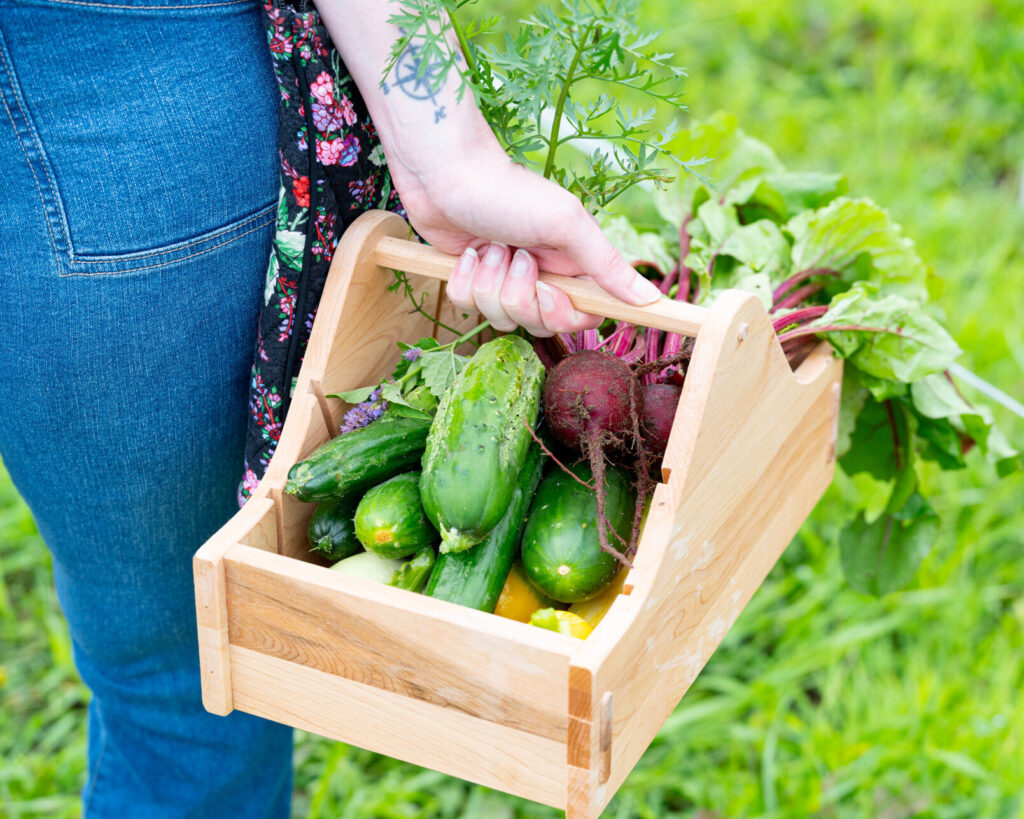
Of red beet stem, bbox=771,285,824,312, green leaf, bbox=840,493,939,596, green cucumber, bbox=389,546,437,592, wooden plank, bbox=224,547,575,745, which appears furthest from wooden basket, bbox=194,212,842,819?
green leaf, bbox=840,493,939,596

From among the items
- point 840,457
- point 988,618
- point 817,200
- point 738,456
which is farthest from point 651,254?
point 988,618

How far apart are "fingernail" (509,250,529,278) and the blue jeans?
1.00 feet

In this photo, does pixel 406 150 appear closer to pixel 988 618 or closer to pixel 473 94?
pixel 473 94

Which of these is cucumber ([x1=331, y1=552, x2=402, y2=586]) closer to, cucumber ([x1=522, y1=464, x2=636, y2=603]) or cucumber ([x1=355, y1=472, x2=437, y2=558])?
cucumber ([x1=355, y1=472, x2=437, y2=558])

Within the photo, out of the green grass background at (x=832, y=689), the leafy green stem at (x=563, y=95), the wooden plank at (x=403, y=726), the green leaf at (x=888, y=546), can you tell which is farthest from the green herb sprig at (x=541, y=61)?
the green grass background at (x=832, y=689)

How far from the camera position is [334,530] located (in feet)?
3.97

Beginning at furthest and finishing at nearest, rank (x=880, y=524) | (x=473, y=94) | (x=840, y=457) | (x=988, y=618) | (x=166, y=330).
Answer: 1. (x=988, y=618)
2. (x=880, y=524)
3. (x=840, y=457)
4. (x=166, y=330)
5. (x=473, y=94)

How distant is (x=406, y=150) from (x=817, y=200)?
3.09 feet

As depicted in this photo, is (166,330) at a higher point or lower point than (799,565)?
higher

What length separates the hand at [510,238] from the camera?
43.1 inches

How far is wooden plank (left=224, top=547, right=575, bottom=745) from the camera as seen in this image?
0.98 m

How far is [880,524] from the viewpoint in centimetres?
185

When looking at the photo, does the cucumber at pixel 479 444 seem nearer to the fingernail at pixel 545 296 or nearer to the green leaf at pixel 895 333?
the fingernail at pixel 545 296

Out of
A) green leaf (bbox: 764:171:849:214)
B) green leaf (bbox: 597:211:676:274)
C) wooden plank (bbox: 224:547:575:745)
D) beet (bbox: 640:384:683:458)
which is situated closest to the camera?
wooden plank (bbox: 224:547:575:745)
